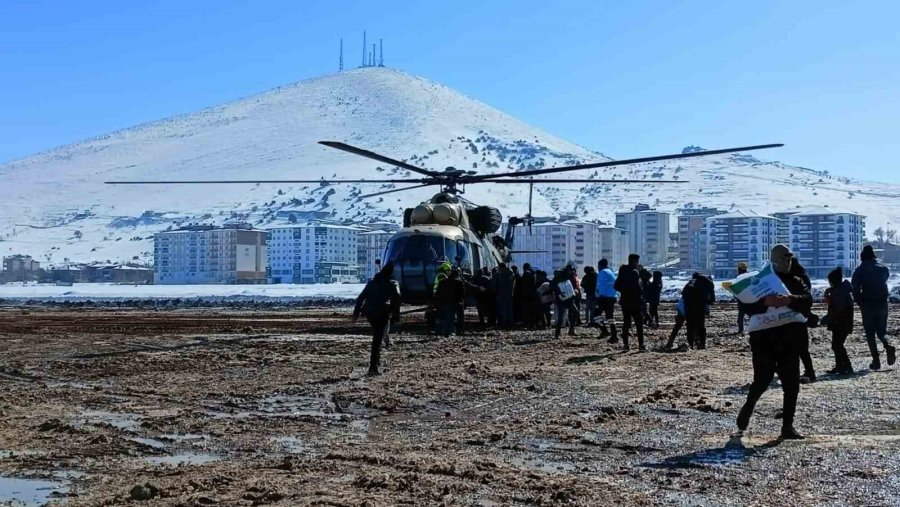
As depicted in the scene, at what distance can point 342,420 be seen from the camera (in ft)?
30.2

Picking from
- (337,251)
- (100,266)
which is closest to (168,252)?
(100,266)

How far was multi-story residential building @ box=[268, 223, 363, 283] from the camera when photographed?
160 m

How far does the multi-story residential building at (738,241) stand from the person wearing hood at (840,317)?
148 m

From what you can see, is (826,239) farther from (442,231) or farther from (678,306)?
(678,306)

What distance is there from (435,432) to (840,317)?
6.44m

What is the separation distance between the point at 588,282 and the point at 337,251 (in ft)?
477

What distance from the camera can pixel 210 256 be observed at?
15962 centimetres

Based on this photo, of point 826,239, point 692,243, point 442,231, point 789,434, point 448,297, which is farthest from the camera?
point 692,243

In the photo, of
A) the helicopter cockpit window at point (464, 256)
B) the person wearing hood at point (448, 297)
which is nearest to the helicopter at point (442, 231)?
the helicopter cockpit window at point (464, 256)

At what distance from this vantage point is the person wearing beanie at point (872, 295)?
43.7 ft

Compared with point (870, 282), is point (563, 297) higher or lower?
lower

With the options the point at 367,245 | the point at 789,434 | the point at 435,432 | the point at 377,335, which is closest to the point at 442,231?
the point at 377,335

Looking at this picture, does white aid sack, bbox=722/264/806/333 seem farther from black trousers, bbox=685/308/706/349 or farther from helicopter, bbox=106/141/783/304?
helicopter, bbox=106/141/783/304

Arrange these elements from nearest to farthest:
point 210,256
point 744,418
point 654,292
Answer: point 744,418
point 654,292
point 210,256
